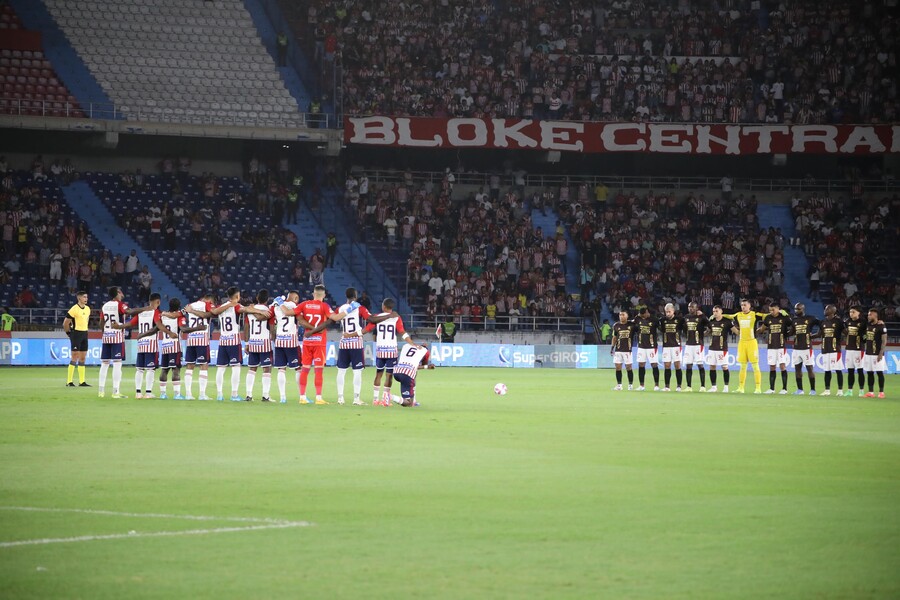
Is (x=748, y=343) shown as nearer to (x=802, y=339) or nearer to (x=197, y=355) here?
(x=802, y=339)

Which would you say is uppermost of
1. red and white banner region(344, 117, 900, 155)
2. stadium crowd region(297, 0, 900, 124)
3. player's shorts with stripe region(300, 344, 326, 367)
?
stadium crowd region(297, 0, 900, 124)

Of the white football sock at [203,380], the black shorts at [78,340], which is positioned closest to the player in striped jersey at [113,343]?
the white football sock at [203,380]

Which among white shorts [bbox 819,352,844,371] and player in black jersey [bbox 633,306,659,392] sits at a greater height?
player in black jersey [bbox 633,306,659,392]

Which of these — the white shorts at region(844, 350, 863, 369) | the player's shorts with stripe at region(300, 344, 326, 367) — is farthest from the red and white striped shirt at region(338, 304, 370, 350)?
the white shorts at region(844, 350, 863, 369)

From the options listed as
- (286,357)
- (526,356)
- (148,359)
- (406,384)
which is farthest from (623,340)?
(526,356)

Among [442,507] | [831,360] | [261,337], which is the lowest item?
[442,507]

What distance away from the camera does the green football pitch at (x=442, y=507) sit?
367 inches

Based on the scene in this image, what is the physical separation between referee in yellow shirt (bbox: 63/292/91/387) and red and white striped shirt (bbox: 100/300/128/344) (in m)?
4.00

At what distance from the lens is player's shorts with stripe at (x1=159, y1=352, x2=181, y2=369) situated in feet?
93.8

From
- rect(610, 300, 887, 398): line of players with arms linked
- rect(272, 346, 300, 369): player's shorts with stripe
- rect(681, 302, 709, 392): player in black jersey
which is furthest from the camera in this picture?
rect(681, 302, 709, 392): player in black jersey

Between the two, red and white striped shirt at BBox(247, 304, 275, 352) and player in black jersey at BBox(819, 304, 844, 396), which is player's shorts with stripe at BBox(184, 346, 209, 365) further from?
player in black jersey at BBox(819, 304, 844, 396)

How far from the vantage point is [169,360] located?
2867 cm

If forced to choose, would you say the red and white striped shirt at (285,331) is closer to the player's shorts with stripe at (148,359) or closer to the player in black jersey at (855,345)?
the player's shorts with stripe at (148,359)

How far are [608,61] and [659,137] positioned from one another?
5.21 m
